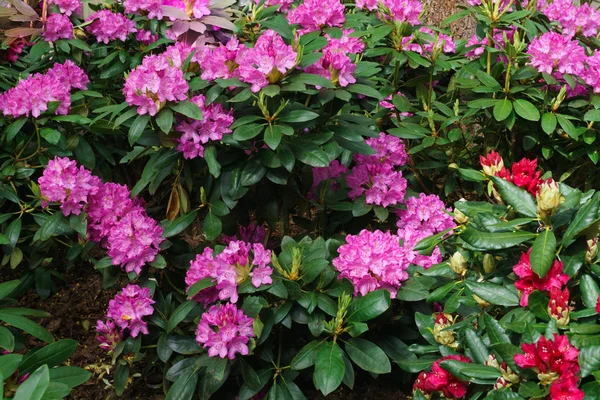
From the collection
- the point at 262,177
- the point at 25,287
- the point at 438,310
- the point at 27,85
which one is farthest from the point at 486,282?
the point at 25,287

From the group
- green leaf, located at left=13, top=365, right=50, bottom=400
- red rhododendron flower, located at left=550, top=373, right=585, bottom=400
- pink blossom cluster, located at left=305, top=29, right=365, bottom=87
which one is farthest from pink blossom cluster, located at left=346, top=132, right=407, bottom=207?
green leaf, located at left=13, top=365, right=50, bottom=400

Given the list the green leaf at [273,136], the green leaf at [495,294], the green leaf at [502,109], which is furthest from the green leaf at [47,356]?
the green leaf at [502,109]

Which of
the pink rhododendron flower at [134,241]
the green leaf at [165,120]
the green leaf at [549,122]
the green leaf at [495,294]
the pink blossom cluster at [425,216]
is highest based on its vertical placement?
the green leaf at [495,294]

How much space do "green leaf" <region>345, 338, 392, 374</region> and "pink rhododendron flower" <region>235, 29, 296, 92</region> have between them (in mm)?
757

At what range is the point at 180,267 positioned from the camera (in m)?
2.30

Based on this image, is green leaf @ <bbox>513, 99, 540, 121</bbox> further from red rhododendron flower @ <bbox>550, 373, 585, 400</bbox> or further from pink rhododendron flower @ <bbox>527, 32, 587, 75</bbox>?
red rhododendron flower @ <bbox>550, 373, 585, 400</bbox>

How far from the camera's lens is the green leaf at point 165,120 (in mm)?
1963

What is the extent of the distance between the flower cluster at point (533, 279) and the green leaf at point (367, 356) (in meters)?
0.48

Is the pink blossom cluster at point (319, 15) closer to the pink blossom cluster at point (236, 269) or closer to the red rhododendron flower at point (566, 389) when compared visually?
the pink blossom cluster at point (236, 269)

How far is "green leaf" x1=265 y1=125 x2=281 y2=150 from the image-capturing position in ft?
6.47

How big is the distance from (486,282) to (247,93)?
833mm

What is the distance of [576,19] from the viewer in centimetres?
278

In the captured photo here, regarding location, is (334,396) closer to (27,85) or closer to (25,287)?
(25,287)

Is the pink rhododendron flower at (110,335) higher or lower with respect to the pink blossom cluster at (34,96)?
lower
